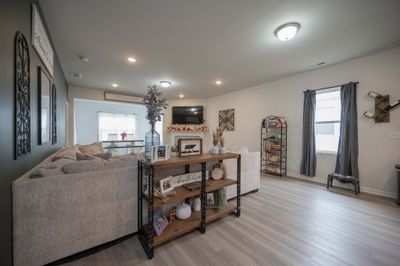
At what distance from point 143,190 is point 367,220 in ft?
9.53

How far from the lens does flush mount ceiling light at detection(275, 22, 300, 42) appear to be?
215 cm

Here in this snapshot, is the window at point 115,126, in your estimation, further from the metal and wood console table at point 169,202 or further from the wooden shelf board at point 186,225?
the wooden shelf board at point 186,225

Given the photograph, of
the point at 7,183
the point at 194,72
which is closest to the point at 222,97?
the point at 194,72

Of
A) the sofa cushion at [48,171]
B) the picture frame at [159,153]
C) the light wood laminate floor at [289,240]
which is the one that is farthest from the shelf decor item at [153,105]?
the light wood laminate floor at [289,240]

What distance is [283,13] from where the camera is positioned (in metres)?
1.97

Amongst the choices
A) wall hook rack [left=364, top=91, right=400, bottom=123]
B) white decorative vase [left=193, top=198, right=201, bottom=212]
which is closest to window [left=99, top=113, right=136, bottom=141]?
white decorative vase [left=193, top=198, right=201, bottom=212]

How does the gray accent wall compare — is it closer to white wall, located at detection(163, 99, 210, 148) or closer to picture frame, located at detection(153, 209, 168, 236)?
picture frame, located at detection(153, 209, 168, 236)

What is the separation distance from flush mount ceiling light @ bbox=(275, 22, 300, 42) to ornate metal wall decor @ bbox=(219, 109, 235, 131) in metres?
3.70

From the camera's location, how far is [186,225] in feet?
5.98

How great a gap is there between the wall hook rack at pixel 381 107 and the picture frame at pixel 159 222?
4025 millimetres

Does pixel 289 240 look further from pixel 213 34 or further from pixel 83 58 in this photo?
pixel 83 58

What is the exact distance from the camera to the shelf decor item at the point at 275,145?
4.35 metres

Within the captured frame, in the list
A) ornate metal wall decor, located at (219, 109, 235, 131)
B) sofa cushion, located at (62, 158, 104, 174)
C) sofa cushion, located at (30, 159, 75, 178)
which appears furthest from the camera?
ornate metal wall decor, located at (219, 109, 235, 131)

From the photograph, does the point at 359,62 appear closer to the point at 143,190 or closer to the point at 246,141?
the point at 246,141
